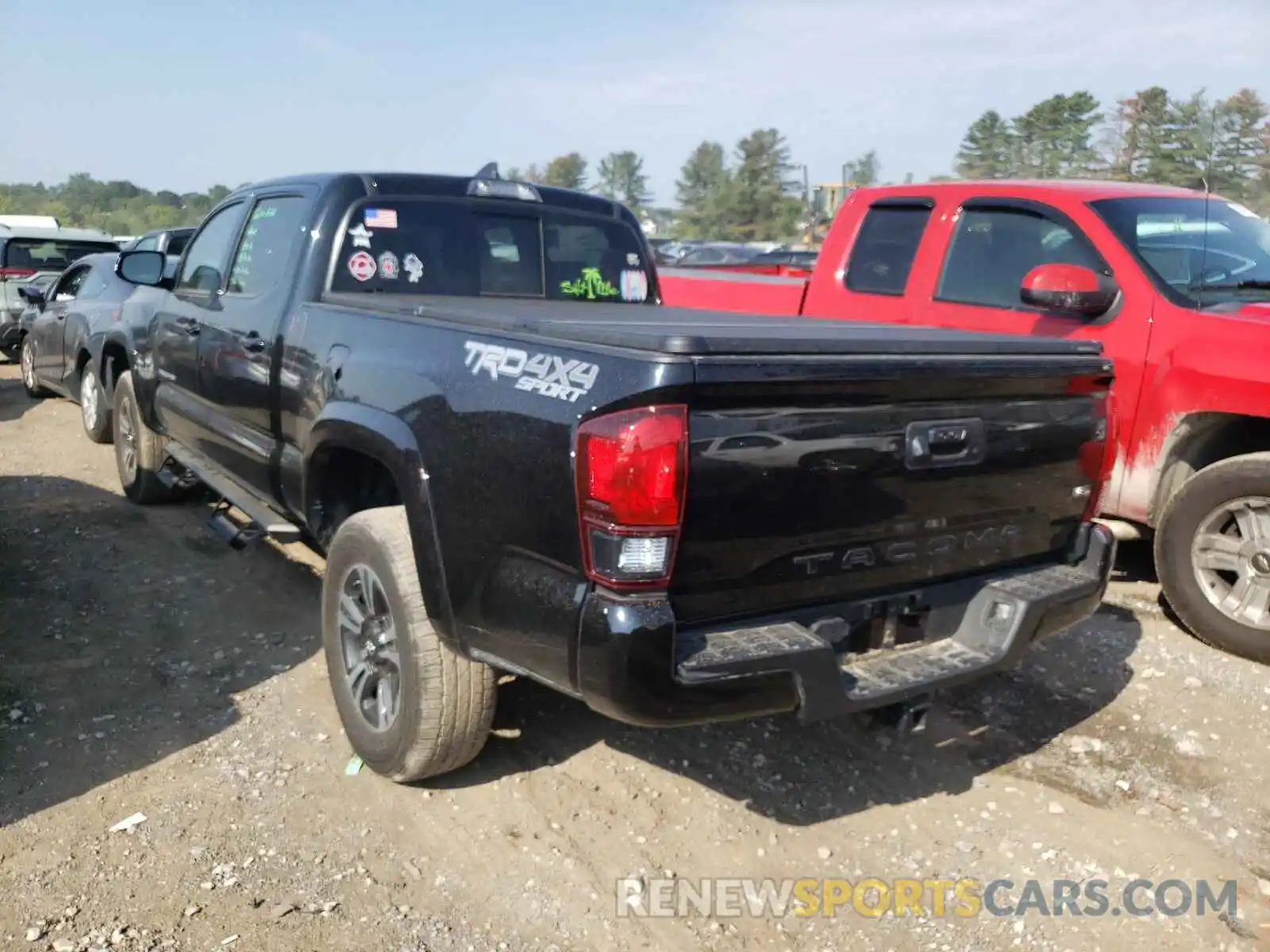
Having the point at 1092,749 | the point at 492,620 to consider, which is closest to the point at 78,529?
the point at 492,620

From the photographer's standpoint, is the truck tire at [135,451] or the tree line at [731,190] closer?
the truck tire at [135,451]

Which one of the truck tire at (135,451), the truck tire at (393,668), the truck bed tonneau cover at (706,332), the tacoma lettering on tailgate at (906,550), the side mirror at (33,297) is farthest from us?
the side mirror at (33,297)

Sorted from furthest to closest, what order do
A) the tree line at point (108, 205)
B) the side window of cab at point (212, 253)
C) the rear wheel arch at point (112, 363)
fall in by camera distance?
the tree line at point (108, 205) → the rear wheel arch at point (112, 363) → the side window of cab at point (212, 253)

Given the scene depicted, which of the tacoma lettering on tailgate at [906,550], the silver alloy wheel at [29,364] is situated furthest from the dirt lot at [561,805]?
the silver alloy wheel at [29,364]

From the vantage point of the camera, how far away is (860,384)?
8.84 ft

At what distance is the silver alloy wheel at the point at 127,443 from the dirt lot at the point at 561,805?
1771mm

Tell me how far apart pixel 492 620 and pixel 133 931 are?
119 centimetres

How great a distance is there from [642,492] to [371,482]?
167 centimetres

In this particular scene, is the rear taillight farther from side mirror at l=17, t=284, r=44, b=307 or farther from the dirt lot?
side mirror at l=17, t=284, r=44, b=307

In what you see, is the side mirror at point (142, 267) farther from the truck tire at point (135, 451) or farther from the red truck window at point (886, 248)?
the red truck window at point (886, 248)

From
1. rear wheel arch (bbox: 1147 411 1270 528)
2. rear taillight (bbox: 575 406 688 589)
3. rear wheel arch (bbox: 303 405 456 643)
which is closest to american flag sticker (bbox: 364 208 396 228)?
rear wheel arch (bbox: 303 405 456 643)

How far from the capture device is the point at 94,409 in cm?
794

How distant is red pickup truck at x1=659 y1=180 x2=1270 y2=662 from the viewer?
450 centimetres

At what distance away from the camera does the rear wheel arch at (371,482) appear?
9.77 feet
